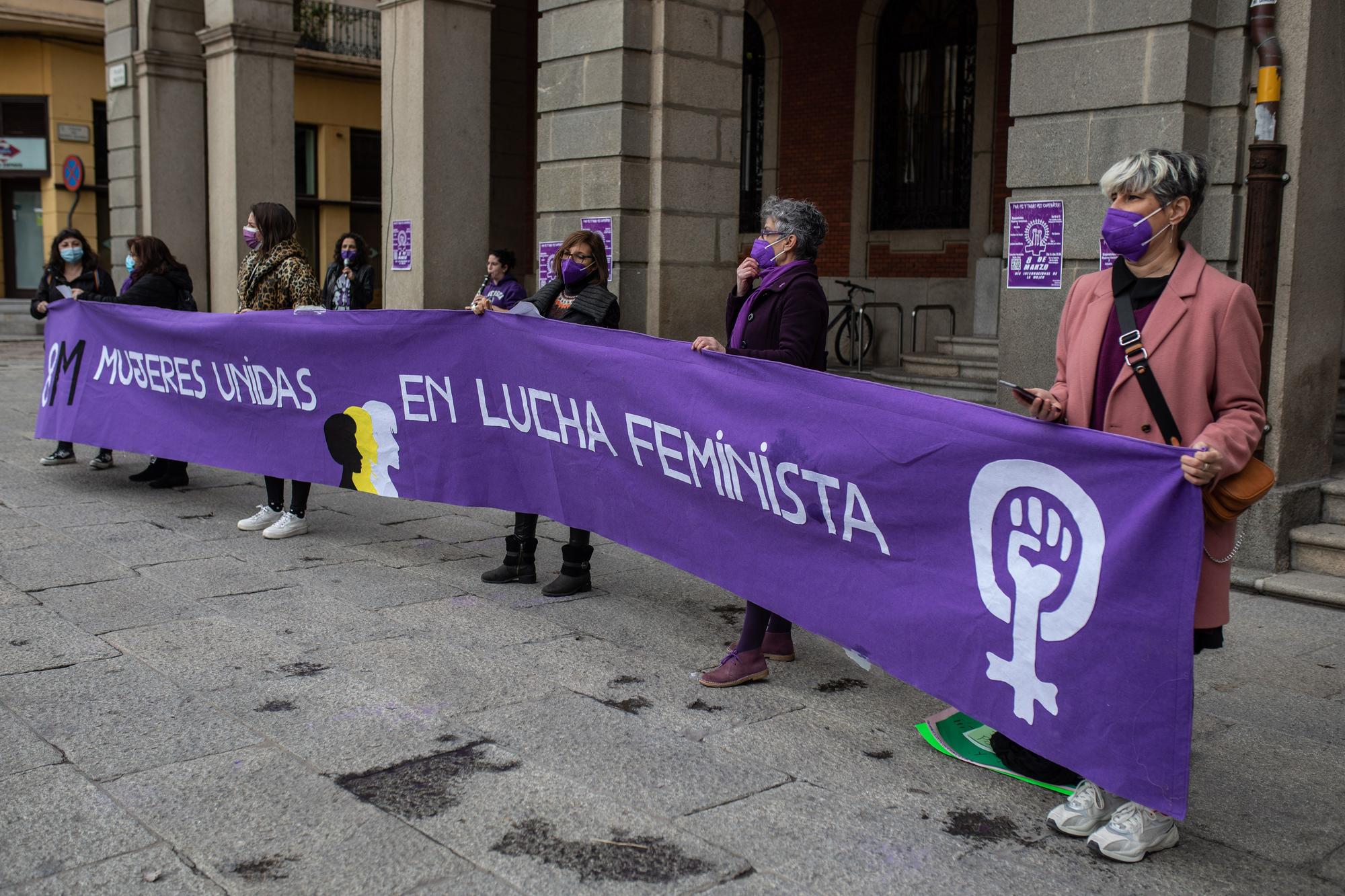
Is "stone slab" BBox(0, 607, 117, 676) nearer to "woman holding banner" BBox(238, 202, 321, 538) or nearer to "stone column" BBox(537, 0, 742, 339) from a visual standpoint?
"woman holding banner" BBox(238, 202, 321, 538)

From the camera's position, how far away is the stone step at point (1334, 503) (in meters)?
7.09

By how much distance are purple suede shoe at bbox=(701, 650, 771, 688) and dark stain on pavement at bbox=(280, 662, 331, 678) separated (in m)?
1.53

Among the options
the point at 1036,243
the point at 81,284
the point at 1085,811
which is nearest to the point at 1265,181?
the point at 1036,243

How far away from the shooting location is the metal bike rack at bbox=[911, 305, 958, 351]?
51.6ft

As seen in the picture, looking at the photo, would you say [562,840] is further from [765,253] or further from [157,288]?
[157,288]

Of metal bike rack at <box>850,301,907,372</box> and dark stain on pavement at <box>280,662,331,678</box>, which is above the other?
metal bike rack at <box>850,301,907,372</box>

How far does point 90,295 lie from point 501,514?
417cm

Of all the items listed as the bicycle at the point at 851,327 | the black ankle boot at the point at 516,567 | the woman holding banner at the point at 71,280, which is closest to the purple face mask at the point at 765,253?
the black ankle boot at the point at 516,567

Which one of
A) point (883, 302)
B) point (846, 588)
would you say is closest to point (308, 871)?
point (846, 588)

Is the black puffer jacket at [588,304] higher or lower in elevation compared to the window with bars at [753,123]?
lower

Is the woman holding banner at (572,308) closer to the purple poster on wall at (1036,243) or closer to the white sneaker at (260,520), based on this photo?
the white sneaker at (260,520)

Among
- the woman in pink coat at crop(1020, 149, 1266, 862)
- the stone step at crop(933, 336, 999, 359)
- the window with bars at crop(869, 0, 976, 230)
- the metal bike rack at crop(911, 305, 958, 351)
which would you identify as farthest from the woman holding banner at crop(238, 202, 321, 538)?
the window with bars at crop(869, 0, 976, 230)

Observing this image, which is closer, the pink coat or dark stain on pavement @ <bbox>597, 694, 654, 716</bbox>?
the pink coat

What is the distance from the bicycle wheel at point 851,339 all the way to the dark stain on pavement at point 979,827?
12.5m
